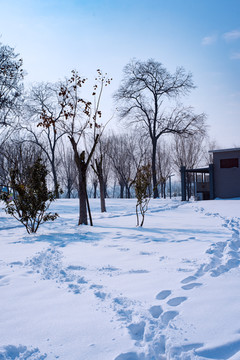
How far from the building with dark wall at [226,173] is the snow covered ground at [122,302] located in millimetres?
15638

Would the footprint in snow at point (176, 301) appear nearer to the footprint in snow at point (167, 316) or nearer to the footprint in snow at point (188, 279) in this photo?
the footprint in snow at point (167, 316)

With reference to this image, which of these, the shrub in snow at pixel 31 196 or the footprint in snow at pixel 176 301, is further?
the shrub in snow at pixel 31 196

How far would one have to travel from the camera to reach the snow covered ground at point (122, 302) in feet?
6.38

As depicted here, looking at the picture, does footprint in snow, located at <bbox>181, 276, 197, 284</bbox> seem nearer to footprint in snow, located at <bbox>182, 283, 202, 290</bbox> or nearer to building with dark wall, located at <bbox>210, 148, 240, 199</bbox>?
footprint in snow, located at <bbox>182, 283, 202, 290</bbox>

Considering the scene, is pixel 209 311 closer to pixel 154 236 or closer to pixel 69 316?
pixel 69 316

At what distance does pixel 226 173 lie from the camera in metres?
19.5

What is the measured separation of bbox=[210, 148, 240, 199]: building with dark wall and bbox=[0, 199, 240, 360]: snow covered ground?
15.6 meters

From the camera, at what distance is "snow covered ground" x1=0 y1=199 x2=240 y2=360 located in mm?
1945

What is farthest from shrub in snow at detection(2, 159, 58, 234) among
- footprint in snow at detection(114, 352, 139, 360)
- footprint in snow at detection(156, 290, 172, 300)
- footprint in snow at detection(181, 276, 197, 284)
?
footprint in snow at detection(114, 352, 139, 360)

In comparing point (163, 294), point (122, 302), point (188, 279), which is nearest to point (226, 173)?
point (188, 279)

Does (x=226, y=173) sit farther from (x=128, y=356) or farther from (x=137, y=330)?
(x=128, y=356)

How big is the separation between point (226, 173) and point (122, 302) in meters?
18.6

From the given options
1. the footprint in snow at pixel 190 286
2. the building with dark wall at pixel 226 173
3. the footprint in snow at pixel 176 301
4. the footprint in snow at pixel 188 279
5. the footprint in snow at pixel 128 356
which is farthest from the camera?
the building with dark wall at pixel 226 173

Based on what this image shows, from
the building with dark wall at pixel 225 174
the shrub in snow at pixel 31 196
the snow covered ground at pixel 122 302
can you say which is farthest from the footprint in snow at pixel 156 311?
the building with dark wall at pixel 225 174
